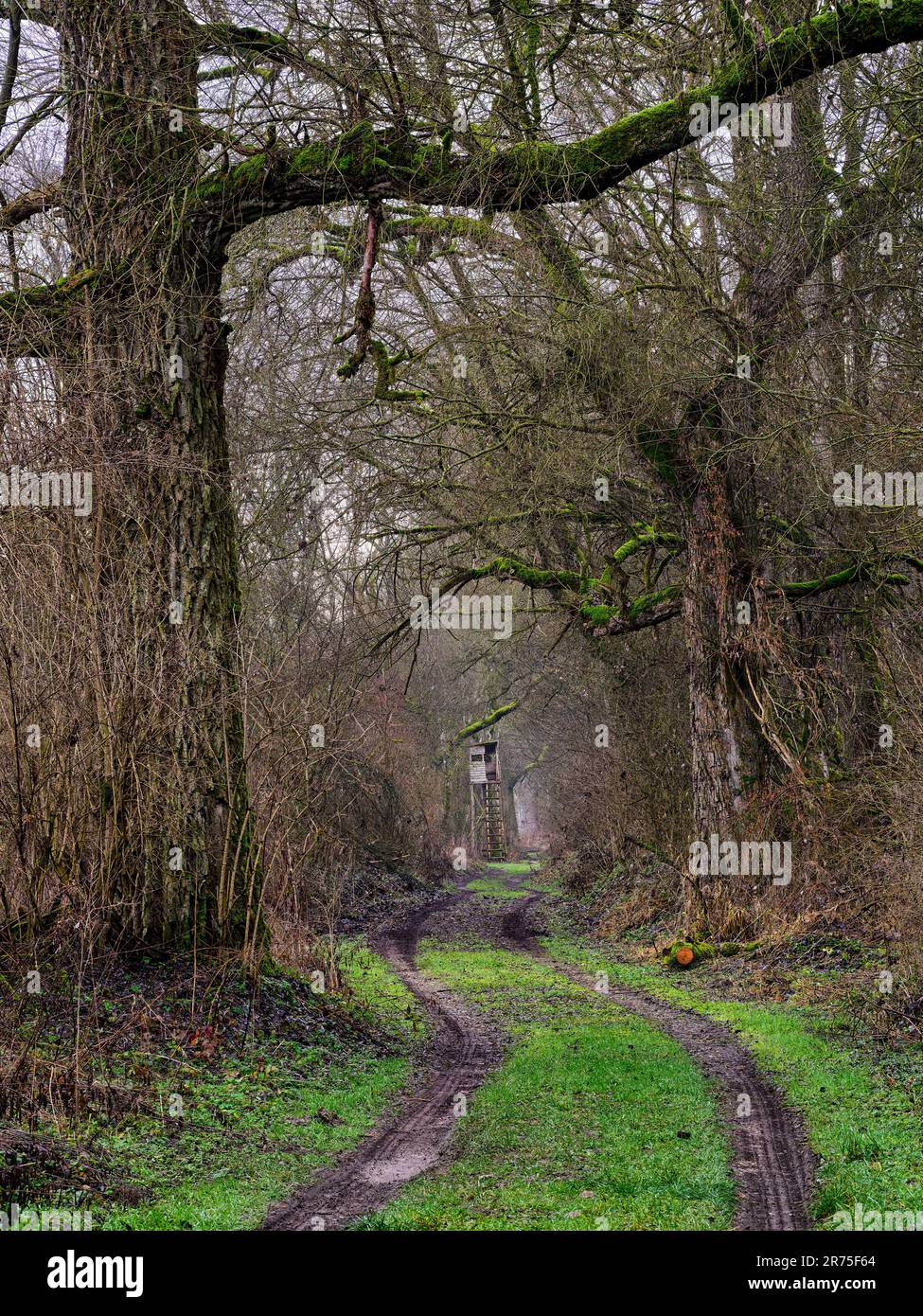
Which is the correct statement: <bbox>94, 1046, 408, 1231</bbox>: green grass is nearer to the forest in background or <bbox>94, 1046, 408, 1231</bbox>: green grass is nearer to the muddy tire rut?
the muddy tire rut

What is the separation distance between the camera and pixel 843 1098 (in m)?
8.62

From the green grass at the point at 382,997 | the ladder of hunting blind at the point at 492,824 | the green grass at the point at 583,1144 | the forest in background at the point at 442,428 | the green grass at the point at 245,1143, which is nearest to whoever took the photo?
the green grass at the point at 245,1143

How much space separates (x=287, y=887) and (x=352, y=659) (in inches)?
121

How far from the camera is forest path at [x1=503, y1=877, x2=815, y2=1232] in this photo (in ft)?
20.9

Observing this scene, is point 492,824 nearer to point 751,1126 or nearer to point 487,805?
point 487,805

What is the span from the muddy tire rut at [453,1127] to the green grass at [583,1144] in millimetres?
147

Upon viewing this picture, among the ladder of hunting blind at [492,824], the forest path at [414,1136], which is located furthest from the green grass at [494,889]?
the forest path at [414,1136]

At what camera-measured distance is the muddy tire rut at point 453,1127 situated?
6.33 m

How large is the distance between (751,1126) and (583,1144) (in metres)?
1.26

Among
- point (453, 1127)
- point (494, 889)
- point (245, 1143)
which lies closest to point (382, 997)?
point (453, 1127)

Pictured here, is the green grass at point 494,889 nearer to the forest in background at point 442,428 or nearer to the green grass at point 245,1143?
the forest in background at point 442,428

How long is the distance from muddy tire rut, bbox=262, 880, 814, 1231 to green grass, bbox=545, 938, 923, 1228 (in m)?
0.15
